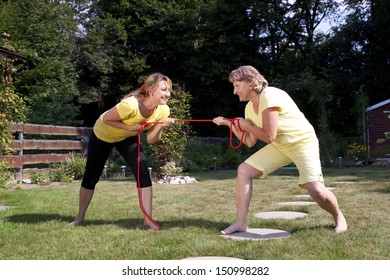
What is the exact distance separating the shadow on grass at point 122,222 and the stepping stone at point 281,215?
0.54 meters

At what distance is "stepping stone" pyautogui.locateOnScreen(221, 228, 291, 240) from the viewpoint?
3543 mm

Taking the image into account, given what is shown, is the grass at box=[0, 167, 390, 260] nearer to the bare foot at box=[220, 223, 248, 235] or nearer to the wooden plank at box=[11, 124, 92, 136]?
the bare foot at box=[220, 223, 248, 235]

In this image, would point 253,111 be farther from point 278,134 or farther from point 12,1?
point 12,1

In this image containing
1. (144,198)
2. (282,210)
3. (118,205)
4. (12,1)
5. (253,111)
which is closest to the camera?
(253,111)

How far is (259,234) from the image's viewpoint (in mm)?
3674

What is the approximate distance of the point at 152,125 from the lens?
4.34 metres

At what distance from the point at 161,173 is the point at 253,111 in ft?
21.7

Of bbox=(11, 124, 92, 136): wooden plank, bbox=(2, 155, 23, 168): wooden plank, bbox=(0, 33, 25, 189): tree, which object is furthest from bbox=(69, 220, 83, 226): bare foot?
bbox=(11, 124, 92, 136): wooden plank

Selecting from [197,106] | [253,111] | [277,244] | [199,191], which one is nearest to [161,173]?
[199,191]

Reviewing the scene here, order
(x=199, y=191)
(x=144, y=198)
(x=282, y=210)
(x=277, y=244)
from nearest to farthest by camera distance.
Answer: (x=277, y=244), (x=144, y=198), (x=282, y=210), (x=199, y=191)

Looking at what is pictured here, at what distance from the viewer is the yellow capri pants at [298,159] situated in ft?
12.2

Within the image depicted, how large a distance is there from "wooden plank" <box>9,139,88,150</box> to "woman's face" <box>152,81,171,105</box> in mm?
6732

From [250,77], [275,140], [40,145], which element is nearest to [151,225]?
[275,140]

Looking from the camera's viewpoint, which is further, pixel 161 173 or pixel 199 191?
pixel 161 173
